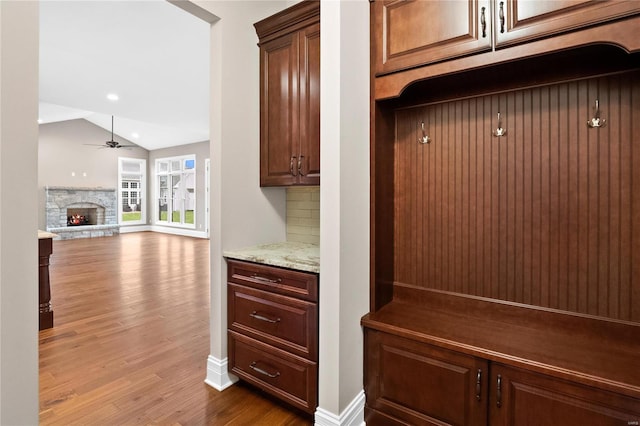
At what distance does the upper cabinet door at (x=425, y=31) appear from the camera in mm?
1525

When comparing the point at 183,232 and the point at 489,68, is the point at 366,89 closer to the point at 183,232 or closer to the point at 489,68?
the point at 489,68

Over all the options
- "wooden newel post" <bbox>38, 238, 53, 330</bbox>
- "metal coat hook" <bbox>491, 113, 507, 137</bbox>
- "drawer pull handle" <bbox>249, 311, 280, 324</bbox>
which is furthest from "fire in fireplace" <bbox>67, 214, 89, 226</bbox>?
"metal coat hook" <bbox>491, 113, 507, 137</bbox>

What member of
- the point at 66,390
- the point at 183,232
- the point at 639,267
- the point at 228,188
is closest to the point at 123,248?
the point at 183,232

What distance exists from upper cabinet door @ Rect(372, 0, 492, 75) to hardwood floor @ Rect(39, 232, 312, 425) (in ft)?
6.82

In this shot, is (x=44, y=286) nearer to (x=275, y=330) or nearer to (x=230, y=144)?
(x=230, y=144)

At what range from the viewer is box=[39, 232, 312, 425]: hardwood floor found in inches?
74.8

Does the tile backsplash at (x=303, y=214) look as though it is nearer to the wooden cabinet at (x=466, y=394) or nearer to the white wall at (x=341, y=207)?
the white wall at (x=341, y=207)

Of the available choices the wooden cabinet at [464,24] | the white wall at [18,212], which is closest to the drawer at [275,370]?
the white wall at [18,212]

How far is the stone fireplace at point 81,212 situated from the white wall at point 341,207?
11.1 metres

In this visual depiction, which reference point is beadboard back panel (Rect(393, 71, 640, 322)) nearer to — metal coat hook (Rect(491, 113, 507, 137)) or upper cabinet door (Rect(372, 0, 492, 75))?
metal coat hook (Rect(491, 113, 507, 137))

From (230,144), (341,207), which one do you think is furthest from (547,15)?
(230,144)

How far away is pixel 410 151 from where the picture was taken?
2.02m

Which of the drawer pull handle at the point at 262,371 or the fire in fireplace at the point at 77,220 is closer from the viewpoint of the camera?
the drawer pull handle at the point at 262,371

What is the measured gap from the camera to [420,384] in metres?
1.58
